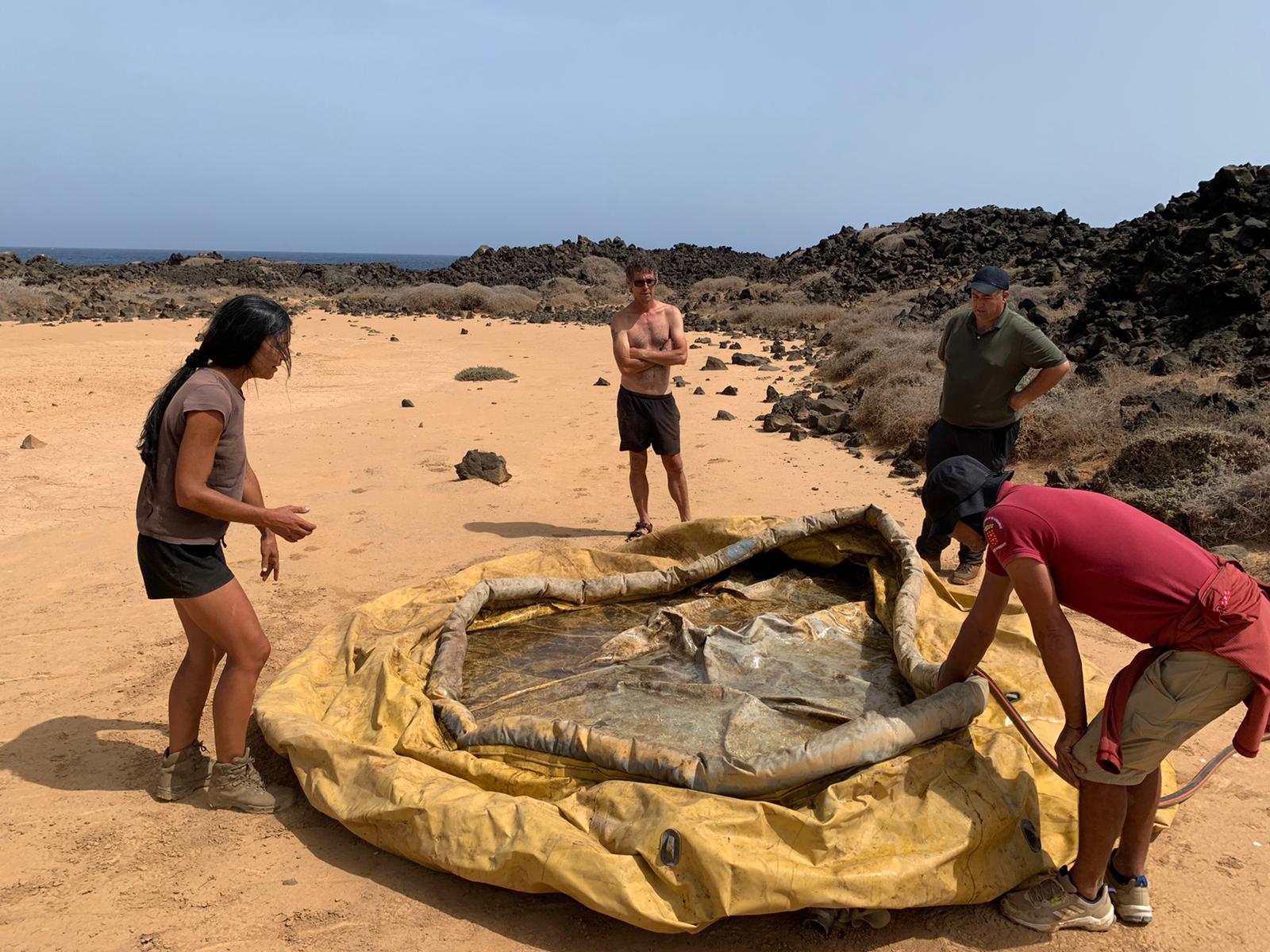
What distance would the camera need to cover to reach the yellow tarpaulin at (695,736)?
237cm

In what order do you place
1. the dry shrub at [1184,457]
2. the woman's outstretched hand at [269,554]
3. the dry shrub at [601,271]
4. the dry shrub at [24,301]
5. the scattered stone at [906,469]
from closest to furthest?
the woman's outstretched hand at [269,554]
the dry shrub at [1184,457]
the scattered stone at [906,469]
the dry shrub at [24,301]
the dry shrub at [601,271]

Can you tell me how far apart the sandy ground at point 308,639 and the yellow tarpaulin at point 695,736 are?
0.18 m

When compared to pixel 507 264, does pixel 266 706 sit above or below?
below

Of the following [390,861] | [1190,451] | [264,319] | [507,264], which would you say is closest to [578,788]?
[390,861]

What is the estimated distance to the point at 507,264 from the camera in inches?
1388

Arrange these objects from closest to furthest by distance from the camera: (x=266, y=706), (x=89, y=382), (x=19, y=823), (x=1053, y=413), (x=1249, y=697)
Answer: (x=1249, y=697) < (x=19, y=823) < (x=266, y=706) < (x=1053, y=413) < (x=89, y=382)

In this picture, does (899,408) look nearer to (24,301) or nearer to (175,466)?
(175,466)

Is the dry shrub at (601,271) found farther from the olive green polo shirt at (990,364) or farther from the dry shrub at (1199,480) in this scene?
the olive green polo shirt at (990,364)

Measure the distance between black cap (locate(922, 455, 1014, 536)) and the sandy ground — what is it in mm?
1055

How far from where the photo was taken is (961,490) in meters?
2.48

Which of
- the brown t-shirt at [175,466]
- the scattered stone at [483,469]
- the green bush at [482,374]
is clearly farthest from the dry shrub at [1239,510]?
the green bush at [482,374]

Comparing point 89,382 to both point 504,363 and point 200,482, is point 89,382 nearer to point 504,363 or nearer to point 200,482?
point 504,363

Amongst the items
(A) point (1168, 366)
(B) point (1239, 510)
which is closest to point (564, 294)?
(A) point (1168, 366)

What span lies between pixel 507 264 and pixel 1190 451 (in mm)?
31156
